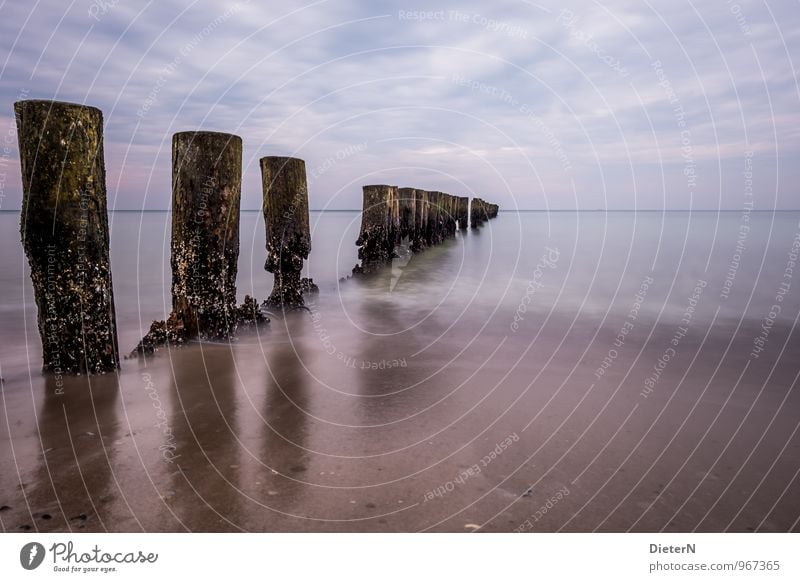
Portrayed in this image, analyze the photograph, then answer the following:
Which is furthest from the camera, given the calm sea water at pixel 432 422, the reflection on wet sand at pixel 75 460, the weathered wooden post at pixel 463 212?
the weathered wooden post at pixel 463 212

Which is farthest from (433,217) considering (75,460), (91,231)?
(75,460)

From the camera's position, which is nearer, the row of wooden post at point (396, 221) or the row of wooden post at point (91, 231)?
the row of wooden post at point (91, 231)

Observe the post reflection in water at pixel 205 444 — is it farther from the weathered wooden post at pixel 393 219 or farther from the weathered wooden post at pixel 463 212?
the weathered wooden post at pixel 463 212

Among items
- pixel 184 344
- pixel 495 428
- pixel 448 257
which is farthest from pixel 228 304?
pixel 448 257

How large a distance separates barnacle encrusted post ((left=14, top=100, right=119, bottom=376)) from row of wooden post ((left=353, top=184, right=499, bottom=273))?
8127mm

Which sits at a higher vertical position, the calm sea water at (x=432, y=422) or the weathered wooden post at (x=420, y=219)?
the weathered wooden post at (x=420, y=219)

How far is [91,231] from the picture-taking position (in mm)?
4262

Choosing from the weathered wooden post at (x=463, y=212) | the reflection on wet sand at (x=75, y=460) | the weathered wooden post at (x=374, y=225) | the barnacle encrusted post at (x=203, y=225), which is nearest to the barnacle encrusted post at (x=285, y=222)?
the barnacle encrusted post at (x=203, y=225)

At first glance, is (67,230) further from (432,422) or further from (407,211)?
(407,211)

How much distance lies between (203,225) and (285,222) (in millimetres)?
2161

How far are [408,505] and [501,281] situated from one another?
9.47 meters

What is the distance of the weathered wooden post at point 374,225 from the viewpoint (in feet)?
41.0

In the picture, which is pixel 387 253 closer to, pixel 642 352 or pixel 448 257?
pixel 448 257

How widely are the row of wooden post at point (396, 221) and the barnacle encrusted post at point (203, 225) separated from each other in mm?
6794
